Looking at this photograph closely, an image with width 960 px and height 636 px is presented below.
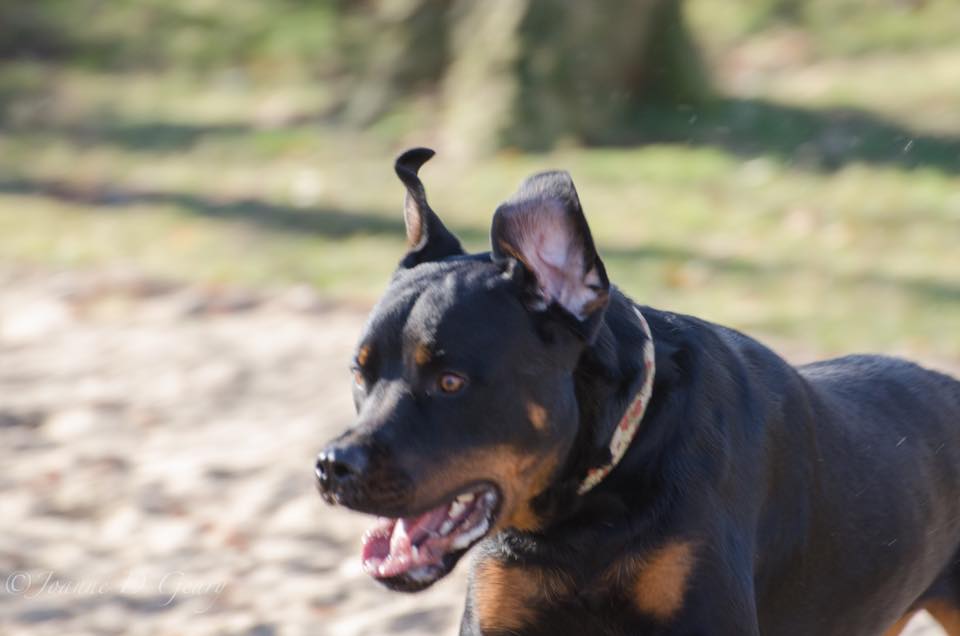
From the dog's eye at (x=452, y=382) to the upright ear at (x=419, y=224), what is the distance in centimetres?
50

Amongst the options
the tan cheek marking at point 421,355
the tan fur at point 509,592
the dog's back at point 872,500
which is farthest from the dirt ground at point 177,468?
the tan cheek marking at point 421,355

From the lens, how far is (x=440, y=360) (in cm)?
343

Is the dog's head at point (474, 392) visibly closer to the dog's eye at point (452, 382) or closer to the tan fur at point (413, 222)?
the dog's eye at point (452, 382)

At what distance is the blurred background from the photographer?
5965 millimetres

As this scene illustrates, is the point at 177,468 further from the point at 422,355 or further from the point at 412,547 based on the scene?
the point at 422,355

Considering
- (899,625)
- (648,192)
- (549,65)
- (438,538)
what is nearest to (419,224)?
(438,538)

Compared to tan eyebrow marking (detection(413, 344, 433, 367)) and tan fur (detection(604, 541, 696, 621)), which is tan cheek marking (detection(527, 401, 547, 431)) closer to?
tan eyebrow marking (detection(413, 344, 433, 367))

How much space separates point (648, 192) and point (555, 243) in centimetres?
725

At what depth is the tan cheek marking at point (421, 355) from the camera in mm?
3434

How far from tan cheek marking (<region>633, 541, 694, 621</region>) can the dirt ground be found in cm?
173

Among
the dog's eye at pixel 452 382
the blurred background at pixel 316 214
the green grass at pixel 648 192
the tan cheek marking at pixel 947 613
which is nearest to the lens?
the dog's eye at pixel 452 382

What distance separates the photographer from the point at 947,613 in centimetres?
437

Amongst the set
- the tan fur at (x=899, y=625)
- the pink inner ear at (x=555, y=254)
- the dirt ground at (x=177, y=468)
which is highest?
the pink inner ear at (x=555, y=254)

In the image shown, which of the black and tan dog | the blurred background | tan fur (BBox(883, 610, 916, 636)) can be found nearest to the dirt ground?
the blurred background
